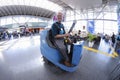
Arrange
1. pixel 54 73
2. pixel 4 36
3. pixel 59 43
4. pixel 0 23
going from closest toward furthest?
pixel 54 73 < pixel 59 43 < pixel 4 36 < pixel 0 23

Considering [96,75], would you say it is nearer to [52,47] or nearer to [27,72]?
[52,47]

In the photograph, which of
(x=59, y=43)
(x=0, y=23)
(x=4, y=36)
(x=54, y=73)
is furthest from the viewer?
(x=0, y=23)

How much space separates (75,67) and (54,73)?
2.12 feet

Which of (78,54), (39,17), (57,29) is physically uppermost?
(39,17)

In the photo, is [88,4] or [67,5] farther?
[67,5]

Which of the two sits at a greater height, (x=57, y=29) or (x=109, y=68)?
(x=57, y=29)

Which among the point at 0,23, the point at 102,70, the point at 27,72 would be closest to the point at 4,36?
the point at 27,72

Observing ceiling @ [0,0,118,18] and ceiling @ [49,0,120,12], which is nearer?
ceiling @ [49,0,120,12]

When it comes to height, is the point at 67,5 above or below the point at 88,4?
above

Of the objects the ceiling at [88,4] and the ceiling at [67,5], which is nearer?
→ the ceiling at [88,4]

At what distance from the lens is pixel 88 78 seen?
3518 mm

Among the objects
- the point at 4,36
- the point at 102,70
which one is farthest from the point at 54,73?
the point at 4,36

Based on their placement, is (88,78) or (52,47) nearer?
(88,78)

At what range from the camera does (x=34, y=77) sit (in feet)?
12.0
